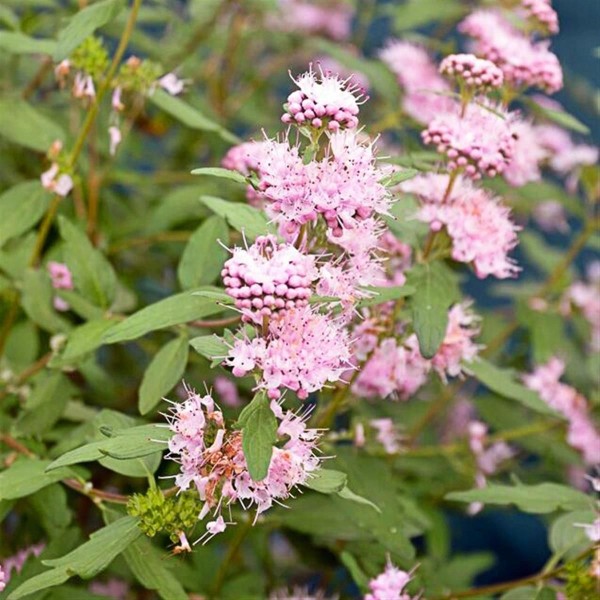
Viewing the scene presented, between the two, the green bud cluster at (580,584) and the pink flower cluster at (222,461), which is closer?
the pink flower cluster at (222,461)

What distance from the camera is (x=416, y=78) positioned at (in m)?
1.30

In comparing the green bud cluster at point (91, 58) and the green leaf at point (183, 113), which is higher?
the green bud cluster at point (91, 58)

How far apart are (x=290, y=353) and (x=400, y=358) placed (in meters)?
0.23

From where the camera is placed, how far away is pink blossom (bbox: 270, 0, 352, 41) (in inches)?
64.1

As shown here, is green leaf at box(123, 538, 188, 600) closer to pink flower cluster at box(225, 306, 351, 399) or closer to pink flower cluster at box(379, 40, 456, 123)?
pink flower cluster at box(225, 306, 351, 399)

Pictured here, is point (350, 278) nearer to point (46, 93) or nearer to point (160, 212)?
point (160, 212)

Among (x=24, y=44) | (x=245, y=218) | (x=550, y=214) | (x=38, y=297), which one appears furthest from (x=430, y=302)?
(x=550, y=214)

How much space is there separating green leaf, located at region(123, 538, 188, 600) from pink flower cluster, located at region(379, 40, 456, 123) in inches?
26.0

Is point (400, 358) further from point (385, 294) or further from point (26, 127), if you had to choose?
point (26, 127)

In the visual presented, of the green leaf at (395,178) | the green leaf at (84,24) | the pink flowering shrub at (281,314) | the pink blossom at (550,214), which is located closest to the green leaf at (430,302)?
the pink flowering shrub at (281,314)

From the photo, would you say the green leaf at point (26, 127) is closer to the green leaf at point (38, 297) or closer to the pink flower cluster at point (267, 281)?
the green leaf at point (38, 297)

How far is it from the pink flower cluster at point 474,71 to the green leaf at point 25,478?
1.49 feet

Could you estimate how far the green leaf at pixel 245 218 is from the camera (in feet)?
2.58

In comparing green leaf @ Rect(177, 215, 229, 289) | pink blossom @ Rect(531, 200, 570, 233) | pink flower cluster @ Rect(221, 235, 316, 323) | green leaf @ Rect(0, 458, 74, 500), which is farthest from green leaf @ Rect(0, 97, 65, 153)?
pink blossom @ Rect(531, 200, 570, 233)
